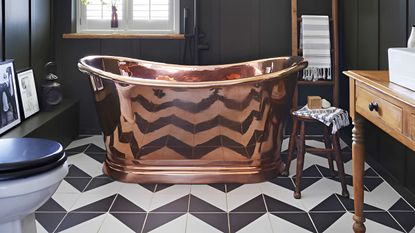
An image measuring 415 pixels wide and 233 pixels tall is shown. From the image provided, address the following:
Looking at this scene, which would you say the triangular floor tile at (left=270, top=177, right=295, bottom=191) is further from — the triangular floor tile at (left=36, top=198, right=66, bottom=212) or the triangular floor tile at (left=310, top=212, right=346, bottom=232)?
the triangular floor tile at (left=36, top=198, right=66, bottom=212)

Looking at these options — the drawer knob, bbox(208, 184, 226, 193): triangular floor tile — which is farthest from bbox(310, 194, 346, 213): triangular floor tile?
the drawer knob

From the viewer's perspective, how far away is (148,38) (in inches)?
172

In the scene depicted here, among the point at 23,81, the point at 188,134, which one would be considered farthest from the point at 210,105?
the point at 23,81

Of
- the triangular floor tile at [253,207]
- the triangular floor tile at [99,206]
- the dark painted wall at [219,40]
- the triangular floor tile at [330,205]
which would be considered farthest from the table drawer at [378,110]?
the dark painted wall at [219,40]

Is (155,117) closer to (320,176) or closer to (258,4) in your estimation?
(320,176)

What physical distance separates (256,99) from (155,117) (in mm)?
712

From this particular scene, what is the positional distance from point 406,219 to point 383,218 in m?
0.12

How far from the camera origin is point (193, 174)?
3.12 meters

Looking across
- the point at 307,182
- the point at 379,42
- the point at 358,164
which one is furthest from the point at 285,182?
the point at 379,42

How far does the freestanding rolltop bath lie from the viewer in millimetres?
3008

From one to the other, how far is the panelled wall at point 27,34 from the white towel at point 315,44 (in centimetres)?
243

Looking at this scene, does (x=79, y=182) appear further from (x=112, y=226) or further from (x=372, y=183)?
(x=372, y=183)

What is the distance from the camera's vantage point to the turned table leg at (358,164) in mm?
2109

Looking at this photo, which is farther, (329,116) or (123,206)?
(329,116)
